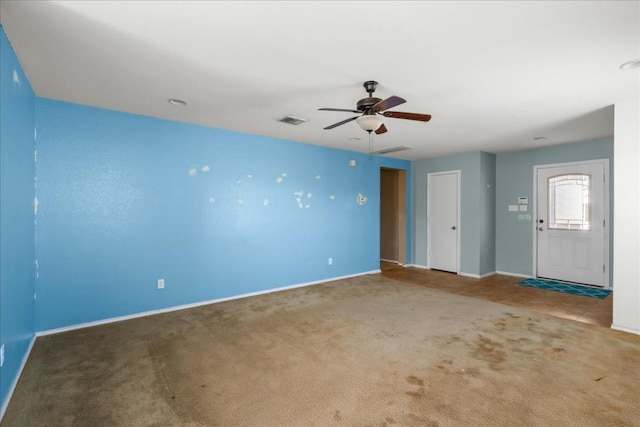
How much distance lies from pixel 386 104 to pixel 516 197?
495 cm

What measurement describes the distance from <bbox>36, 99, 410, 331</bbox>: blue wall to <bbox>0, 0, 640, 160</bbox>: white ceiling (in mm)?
433

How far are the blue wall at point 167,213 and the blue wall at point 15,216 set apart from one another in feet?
0.90

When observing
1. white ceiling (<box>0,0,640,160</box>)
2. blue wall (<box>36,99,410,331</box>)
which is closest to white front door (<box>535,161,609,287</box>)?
white ceiling (<box>0,0,640,160</box>)

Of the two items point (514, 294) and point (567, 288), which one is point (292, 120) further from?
point (567, 288)

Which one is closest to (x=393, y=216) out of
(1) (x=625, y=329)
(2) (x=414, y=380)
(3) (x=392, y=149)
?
(3) (x=392, y=149)

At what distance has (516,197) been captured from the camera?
6.18 metres

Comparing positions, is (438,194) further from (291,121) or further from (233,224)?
(233,224)

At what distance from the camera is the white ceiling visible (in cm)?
185

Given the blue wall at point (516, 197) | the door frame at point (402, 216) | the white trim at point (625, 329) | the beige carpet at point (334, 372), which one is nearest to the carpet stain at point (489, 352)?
the beige carpet at point (334, 372)

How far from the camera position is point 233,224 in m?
4.57

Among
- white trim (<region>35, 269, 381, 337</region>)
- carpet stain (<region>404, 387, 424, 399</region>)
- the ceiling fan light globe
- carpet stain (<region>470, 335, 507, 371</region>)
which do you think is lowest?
carpet stain (<region>470, 335, 507, 371</region>)

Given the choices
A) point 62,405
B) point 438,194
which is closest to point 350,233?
point 438,194

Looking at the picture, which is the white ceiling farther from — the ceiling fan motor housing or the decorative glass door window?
the decorative glass door window

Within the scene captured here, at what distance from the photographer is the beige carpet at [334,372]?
2.01m
